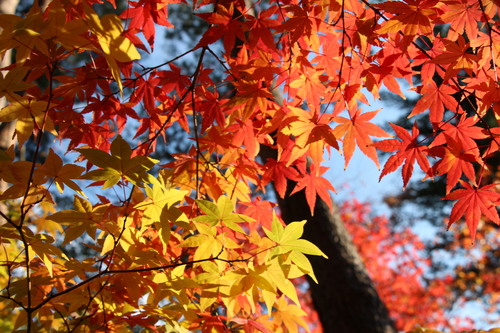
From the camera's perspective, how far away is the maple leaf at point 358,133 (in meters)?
1.22

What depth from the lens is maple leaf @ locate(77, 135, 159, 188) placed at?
952 mm

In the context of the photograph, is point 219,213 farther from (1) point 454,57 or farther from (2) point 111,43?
(1) point 454,57

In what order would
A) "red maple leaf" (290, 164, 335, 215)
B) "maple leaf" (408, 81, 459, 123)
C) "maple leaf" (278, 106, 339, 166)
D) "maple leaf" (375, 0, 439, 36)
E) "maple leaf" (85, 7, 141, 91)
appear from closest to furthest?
"maple leaf" (85, 7, 141, 91) → "maple leaf" (375, 0, 439, 36) → "maple leaf" (278, 106, 339, 166) → "maple leaf" (408, 81, 459, 123) → "red maple leaf" (290, 164, 335, 215)

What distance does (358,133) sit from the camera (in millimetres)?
1243

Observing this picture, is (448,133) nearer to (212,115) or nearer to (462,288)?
(212,115)

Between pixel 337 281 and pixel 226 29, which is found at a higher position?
pixel 226 29

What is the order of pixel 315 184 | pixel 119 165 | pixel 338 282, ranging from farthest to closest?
pixel 338 282, pixel 315 184, pixel 119 165

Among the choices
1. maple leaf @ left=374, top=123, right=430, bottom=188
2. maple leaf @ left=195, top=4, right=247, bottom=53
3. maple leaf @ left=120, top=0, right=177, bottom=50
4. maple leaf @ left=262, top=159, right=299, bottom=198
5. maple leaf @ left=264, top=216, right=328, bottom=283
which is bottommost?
maple leaf @ left=264, top=216, right=328, bottom=283

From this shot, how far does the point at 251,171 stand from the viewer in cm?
144

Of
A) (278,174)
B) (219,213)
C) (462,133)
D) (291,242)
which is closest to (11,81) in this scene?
(219,213)

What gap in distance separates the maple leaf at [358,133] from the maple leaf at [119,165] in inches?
23.5

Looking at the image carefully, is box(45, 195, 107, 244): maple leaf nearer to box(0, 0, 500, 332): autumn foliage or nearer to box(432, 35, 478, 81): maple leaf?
box(0, 0, 500, 332): autumn foliage

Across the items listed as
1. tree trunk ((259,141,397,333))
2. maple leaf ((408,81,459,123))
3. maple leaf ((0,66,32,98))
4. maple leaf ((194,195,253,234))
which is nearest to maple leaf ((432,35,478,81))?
maple leaf ((408,81,459,123))

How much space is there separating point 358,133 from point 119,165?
0.71 m
